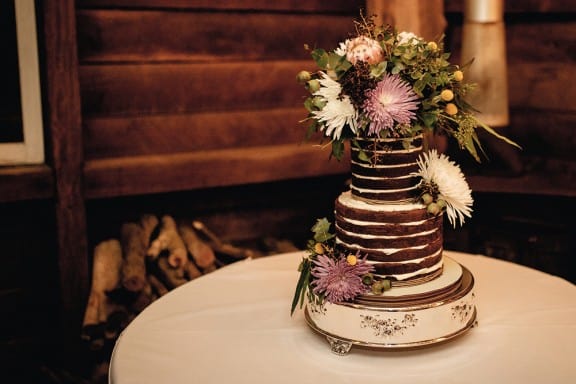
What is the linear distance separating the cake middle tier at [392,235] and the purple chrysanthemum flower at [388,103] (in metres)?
0.21

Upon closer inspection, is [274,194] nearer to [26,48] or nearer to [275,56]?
[275,56]

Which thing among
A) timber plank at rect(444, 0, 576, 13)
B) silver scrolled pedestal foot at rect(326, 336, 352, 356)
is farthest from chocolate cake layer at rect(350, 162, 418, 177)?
timber plank at rect(444, 0, 576, 13)

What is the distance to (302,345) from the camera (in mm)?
1842

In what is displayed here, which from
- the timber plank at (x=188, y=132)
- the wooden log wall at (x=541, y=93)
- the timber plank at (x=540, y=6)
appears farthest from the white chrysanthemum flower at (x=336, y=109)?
the timber plank at (x=540, y=6)

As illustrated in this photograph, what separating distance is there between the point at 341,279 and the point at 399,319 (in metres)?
0.17

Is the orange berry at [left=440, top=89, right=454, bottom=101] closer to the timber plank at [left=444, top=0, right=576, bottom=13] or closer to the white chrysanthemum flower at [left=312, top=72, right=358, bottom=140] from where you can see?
the white chrysanthemum flower at [left=312, top=72, right=358, bottom=140]

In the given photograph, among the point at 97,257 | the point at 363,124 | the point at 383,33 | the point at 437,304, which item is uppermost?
the point at 383,33

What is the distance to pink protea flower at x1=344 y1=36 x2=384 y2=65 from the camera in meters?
1.72

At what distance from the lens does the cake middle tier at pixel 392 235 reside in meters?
1.78

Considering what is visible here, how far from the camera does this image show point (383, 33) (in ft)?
6.01

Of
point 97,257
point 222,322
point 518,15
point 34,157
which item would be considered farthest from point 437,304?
point 518,15

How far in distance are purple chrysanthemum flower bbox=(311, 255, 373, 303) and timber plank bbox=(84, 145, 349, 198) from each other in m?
1.55

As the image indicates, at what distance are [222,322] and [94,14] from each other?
1.82 m

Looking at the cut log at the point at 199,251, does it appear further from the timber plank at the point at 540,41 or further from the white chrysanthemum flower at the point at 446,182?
the timber plank at the point at 540,41
